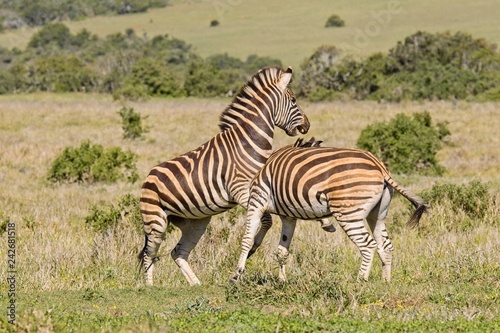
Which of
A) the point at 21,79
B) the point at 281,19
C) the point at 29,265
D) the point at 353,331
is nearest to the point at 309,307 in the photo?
the point at 353,331

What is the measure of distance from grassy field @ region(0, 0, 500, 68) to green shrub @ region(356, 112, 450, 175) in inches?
1809

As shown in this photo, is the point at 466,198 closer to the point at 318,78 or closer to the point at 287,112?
the point at 287,112

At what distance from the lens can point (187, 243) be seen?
29.5 ft

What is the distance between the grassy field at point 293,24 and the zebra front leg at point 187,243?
187ft

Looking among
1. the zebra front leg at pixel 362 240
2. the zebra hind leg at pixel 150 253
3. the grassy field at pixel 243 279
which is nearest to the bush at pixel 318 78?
the grassy field at pixel 243 279

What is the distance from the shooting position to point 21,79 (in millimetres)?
52031

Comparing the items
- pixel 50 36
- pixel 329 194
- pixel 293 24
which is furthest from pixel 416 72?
pixel 50 36

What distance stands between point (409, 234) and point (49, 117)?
20.6 meters

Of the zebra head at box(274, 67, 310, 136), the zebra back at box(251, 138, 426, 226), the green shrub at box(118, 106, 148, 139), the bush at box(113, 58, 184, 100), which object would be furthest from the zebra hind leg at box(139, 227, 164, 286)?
the bush at box(113, 58, 184, 100)

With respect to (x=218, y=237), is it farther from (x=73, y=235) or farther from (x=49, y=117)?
(x=49, y=117)

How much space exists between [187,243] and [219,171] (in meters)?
0.98

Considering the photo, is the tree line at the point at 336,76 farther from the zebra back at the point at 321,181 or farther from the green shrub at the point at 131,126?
the zebra back at the point at 321,181

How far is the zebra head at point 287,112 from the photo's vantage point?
8992 mm

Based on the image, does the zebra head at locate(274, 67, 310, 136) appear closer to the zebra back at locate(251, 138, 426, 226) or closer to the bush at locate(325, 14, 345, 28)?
the zebra back at locate(251, 138, 426, 226)
